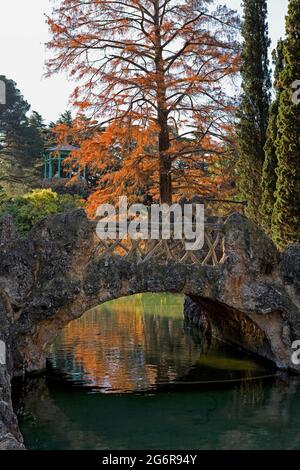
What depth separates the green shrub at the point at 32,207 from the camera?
25281 millimetres

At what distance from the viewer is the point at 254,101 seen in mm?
23875

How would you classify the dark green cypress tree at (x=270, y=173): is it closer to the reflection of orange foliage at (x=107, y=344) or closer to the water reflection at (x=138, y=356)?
the water reflection at (x=138, y=356)

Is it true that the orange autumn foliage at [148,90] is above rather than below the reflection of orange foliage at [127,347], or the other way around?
above

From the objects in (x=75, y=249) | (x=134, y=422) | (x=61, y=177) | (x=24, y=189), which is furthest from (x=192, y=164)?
(x=24, y=189)

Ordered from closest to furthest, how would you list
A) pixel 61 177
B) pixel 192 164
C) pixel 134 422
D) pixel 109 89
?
1. pixel 134 422
2. pixel 109 89
3. pixel 192 164
4. pixel 61 177

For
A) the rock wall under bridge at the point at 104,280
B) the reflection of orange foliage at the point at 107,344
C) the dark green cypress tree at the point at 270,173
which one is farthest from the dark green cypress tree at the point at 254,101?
the rock wall under bridge at the point at 104,280

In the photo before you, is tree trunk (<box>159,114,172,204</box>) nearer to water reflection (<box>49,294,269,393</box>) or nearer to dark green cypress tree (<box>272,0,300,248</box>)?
water reflection (<box>49,294,269,393</box>)

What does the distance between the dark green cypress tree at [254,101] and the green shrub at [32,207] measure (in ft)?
23.7

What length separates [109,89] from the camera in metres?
16.0

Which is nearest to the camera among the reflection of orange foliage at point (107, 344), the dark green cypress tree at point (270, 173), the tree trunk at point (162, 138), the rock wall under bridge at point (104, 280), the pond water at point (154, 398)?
the pond water at point (154, 398)

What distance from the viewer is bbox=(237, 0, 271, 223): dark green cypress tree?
77.8 ft

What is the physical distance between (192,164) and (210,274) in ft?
13.6

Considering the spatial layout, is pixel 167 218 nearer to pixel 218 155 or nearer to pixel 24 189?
pixel 218 155

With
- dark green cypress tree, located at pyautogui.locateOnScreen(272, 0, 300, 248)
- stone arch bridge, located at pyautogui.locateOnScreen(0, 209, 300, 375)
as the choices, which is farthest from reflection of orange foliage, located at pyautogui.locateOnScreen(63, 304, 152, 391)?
dark green cypress tree, located at pyautogui.locateOnScreen(272, 0, 300, 248)
